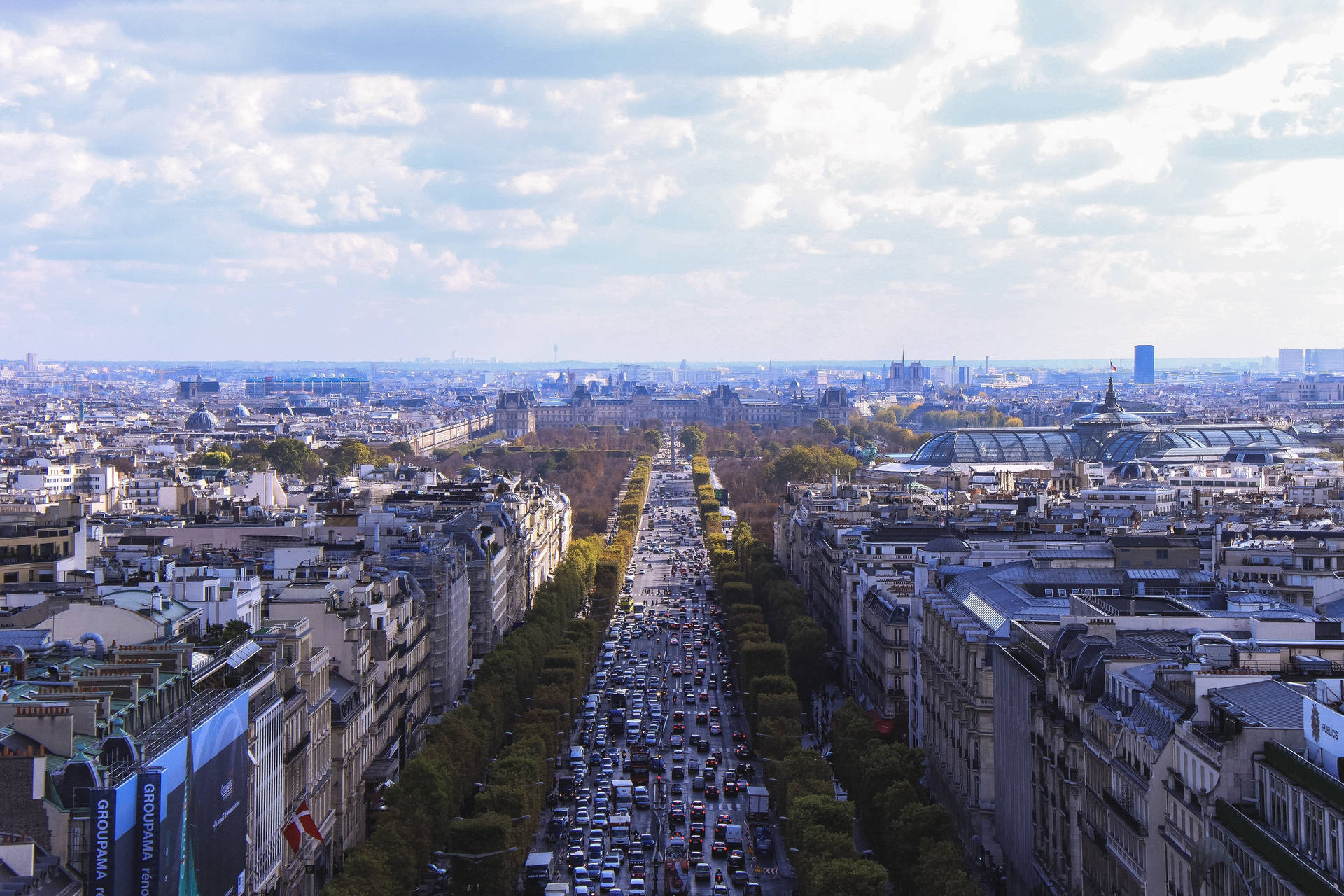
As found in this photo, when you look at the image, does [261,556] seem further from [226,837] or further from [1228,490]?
[1228,490]

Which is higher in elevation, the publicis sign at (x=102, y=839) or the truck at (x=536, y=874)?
the publicis sign at (x=102, y=839)

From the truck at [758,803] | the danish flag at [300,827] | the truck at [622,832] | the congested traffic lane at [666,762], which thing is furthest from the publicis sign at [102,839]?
the truck at [758,803]

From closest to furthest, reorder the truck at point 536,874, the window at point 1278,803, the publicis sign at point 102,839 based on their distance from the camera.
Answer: the window at point 1278,803 → the publicis sign at point 102,839 → the truck at point 536,874

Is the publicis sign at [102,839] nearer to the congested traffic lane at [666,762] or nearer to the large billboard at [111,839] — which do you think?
the large billboard at [111,839]

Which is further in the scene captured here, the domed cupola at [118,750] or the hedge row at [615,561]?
the hedge row at [615,561]

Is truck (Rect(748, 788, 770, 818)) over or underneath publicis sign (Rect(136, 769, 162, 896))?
underneath

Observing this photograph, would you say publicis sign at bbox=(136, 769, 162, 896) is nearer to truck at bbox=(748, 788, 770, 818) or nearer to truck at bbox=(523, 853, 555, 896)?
truck at bbox=(523, 853, 555, 896)

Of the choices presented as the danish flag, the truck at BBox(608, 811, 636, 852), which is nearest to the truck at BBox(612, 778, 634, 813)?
the truck at BBox(608, 811, 636, 852)
